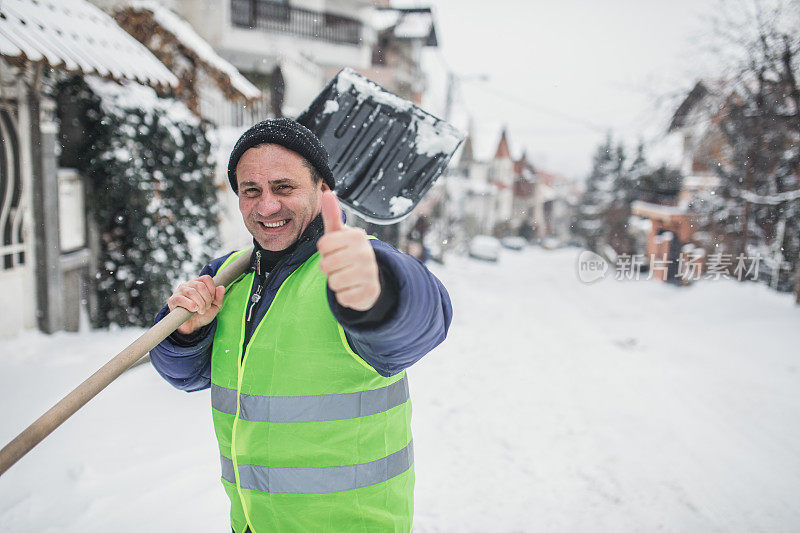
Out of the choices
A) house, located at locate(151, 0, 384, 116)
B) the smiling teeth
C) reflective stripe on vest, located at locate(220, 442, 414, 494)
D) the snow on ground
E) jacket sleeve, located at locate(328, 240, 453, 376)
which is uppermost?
house, located at locate(151, 0, 384, 116)

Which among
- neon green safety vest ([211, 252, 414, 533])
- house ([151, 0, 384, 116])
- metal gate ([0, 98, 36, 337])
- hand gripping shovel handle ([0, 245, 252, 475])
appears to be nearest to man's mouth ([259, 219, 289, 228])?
neon green safety vest ([211, 252, 414, 533])

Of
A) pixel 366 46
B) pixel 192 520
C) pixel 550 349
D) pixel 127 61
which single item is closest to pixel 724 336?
pixel 550 349

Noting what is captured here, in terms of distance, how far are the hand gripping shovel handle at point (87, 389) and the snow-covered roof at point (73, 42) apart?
8.07ft

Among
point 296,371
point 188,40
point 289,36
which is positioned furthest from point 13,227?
point 289,36

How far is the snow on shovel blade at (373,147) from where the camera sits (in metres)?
2.61

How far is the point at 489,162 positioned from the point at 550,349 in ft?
105

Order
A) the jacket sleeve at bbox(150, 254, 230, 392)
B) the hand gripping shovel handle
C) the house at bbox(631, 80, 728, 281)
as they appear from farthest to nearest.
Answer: the house at bbox(631, 80, 728, 281)
the jacket sleeve at bbox(150, 254, 230, 392)
the hand gripping shovel handle

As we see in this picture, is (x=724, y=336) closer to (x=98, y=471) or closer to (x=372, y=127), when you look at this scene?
(x=372, y=127)

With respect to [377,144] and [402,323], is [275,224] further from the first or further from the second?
[377,144]

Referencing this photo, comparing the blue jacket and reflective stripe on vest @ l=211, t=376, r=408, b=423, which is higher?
the blue jacket

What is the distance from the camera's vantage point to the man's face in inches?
51.6

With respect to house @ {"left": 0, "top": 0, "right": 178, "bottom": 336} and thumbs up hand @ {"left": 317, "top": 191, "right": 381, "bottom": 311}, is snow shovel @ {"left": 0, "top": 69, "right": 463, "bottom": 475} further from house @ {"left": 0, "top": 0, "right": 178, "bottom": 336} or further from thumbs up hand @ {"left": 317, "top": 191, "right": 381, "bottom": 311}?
house @ {"left": 0, "top": 0, "right": 178, "bottom": 336}

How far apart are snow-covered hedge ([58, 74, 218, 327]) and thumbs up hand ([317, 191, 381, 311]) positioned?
459 centimetres

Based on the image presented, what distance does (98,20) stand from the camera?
14.0ft
